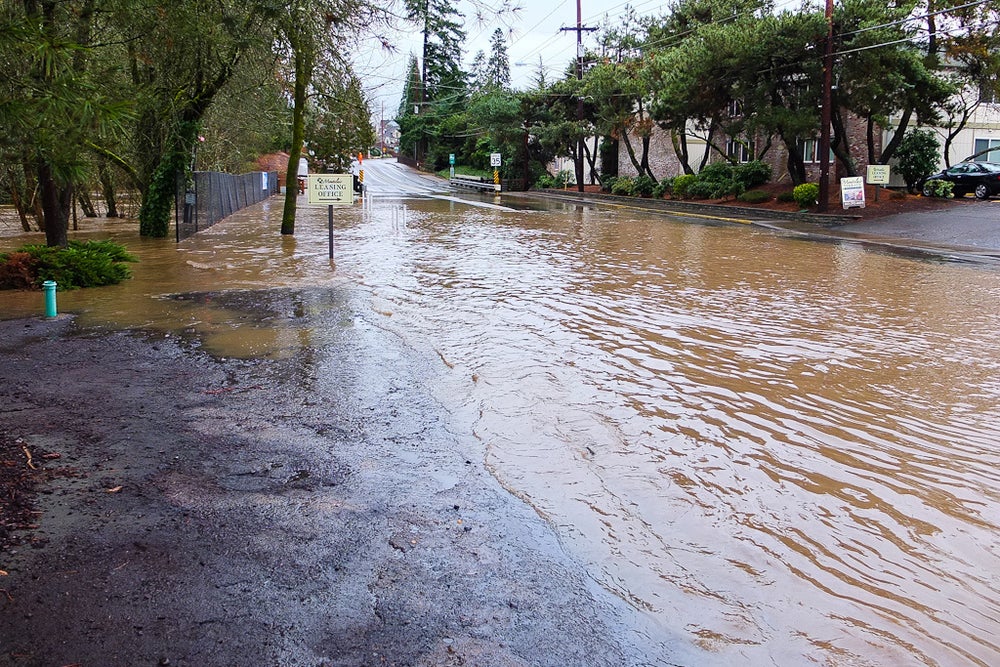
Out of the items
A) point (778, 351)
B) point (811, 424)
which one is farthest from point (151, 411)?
point (778, 351)

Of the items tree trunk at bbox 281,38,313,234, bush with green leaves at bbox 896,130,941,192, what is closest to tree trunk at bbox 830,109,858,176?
bush with green leaves at bbox 896,130,941,192

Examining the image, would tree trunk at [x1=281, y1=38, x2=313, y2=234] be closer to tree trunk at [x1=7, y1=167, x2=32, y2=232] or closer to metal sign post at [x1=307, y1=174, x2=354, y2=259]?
metal sign post at [x1=307, y1=174, x2=354, y2=259]

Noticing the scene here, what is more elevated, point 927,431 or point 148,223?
point 148,223

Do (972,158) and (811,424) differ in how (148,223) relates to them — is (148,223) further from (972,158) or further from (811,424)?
(972,158)

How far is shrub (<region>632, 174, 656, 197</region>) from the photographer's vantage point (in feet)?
149

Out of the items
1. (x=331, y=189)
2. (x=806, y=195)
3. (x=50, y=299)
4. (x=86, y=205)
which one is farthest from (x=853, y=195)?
(x=86, y=205)

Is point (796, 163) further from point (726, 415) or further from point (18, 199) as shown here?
point (726, 415)

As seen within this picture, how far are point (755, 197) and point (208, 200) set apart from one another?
22732 millimetres

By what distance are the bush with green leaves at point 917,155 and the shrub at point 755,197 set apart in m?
5.25

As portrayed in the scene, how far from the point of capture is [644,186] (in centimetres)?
4569

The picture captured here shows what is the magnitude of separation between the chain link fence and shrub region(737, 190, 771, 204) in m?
21.6

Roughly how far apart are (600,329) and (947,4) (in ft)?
81.8

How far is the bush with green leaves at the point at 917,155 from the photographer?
31.3m

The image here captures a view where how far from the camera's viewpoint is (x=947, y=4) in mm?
27281
